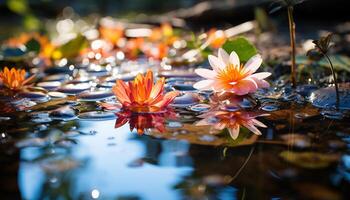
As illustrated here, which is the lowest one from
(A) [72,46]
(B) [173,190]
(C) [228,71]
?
(B) [173,190]

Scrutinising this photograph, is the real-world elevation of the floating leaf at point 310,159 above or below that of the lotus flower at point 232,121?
below

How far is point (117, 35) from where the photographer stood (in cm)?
316

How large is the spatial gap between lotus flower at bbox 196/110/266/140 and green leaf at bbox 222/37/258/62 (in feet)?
1.48

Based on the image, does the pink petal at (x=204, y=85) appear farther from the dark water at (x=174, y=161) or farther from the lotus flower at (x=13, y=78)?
the lotus flower at (x=13, y=78)

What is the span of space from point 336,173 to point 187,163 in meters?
0.34

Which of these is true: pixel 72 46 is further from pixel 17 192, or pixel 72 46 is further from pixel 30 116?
pixel 17 192

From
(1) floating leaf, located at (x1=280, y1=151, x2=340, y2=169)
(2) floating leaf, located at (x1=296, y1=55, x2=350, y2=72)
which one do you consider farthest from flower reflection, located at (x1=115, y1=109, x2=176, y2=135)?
(2) floating leaf, located at (x1=296, y1=55, x2=350, y2=72)

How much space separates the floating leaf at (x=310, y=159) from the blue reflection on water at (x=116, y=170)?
0.25 meters

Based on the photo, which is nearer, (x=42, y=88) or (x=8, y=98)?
(x=8, y=98)

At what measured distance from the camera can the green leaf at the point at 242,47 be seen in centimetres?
170

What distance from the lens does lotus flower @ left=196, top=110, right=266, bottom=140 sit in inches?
46.4

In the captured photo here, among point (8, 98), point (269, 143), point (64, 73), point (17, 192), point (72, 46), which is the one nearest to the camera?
point (17, 192)

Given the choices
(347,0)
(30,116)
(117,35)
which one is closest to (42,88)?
(30,116)

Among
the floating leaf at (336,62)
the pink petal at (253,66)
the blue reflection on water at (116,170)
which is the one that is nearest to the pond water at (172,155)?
the blue reflection on water at (116,170)
